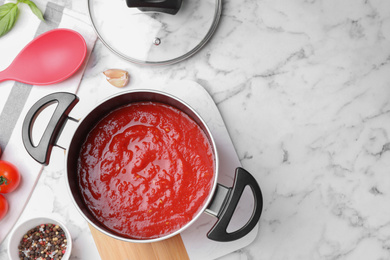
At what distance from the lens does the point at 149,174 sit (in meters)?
1.09

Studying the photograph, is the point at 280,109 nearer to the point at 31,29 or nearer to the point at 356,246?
the point at 356,246

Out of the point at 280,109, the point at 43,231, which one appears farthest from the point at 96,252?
the point at 280,109

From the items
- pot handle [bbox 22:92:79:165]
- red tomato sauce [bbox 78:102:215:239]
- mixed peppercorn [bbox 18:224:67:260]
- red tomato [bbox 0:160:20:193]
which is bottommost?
mixed peppercorn [bbox 18:224:67:260]

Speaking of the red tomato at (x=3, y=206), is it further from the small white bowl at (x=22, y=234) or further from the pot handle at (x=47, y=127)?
the pot handle at (x=47, y=127)

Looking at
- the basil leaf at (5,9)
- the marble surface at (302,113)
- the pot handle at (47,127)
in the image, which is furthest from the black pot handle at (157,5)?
the basil leaf at (5,9)

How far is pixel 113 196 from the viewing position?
3.60ft

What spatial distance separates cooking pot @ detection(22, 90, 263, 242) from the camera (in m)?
0.99

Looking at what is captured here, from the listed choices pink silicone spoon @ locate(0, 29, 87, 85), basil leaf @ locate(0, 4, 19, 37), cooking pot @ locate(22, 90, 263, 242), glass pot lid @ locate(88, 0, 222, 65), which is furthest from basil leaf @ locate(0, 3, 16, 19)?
cooking pot @ locate(22, 90, 263, 242)

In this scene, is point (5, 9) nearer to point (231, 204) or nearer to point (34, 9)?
point (34, 9)

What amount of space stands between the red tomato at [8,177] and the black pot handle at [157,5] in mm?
540

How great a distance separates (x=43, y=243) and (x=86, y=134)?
340 millimetres

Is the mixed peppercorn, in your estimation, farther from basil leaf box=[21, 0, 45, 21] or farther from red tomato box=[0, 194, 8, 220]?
basil leaf box=[21, 0, 45, 21]

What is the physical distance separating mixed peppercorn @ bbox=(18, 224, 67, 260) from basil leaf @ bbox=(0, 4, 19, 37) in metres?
0.56

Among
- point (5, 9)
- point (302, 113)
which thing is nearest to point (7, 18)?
point (5, 9)
